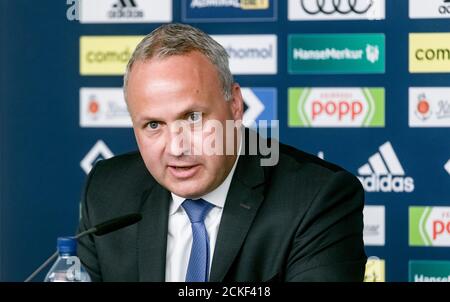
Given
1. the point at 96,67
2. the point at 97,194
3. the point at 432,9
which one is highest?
the point at 432,9

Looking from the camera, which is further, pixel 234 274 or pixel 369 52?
pixel 369 52

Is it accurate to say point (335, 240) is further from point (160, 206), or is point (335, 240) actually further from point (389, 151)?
point (389, 151)

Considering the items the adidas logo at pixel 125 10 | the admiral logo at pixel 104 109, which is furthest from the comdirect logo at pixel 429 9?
the admiral logo at pixel 104 109

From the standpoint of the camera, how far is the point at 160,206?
1.81 m

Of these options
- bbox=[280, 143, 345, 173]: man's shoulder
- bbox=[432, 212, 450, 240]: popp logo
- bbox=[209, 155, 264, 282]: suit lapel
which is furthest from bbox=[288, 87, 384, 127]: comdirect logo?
bbox=[209, 155, 264, 282]: suit lapel

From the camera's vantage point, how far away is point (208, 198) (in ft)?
5.97

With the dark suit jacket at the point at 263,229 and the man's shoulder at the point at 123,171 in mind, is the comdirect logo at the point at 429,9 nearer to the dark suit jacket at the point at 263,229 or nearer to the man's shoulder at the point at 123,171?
the dark suit jacket at the point at 263,229

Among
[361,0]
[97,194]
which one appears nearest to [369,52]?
[361,0]

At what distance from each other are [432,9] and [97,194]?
1.37 m

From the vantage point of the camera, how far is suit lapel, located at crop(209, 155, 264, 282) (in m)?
1.73

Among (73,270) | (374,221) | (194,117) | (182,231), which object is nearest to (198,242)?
(182,231)

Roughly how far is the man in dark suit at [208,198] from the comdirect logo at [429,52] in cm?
96

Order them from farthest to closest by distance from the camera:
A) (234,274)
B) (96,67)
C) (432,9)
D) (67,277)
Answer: (96,67)
(432,9)
(234,274)
(67,277)

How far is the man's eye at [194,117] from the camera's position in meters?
1.72
